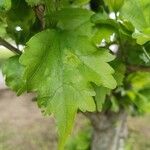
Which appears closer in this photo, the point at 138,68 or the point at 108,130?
the point at 138,68

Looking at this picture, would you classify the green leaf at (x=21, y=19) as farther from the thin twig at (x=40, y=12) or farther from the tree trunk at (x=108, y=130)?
the tree trunk at (x=108, y=130)

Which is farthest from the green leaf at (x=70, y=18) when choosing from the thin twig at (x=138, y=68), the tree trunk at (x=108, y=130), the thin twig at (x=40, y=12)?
the tree trunk at (x=108, y=130)

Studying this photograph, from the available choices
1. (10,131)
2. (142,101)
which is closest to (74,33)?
(142,101)

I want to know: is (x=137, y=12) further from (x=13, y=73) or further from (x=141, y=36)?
(x=13, y=73)

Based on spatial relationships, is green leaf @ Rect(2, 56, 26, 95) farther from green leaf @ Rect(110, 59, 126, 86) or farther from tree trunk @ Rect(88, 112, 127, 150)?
tree trunk @ Rect(88, 112, 127, 150)

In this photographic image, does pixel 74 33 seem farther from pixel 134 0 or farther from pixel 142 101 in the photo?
pixel 142 101

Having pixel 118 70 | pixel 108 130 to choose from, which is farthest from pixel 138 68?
pixel 108 130

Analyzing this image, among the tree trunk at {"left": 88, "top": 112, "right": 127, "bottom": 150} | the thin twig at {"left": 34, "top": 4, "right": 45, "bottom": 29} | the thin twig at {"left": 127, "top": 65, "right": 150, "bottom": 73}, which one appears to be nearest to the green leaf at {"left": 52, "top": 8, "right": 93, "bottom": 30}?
the thin twig at {"left": 34, "top": 4, "right": 45, "bottom": 29}
